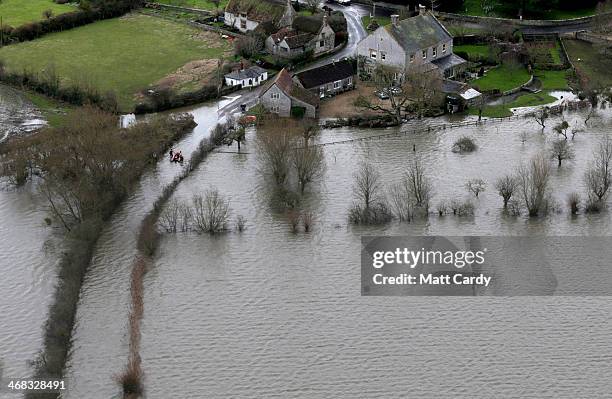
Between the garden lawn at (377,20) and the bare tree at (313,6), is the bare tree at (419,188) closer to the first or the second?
the garden lawn at (377,20)

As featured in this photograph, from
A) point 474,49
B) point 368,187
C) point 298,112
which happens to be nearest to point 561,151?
point 368,187

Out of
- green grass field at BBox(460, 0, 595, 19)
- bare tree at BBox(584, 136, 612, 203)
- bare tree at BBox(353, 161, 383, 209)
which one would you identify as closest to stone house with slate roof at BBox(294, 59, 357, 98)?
bare tree at BBox(353, 161, 383, 209)

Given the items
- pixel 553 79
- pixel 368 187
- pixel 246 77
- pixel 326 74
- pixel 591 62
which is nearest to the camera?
pixel 368 187

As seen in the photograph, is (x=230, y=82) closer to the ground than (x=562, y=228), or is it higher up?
higher up

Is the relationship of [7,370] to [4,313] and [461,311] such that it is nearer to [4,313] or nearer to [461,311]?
[4,313]

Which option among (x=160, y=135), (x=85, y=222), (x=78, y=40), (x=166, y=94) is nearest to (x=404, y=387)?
(x=85, y=222)

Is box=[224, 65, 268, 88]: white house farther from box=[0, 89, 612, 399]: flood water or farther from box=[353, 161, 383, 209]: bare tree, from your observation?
box=[353, 161, 383, 209]: bare tree

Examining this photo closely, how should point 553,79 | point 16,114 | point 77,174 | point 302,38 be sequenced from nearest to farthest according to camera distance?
1. point 77,174
2. point 16,114
3. point 553,79
4. point 302,38

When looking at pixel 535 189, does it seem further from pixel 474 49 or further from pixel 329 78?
pixel 474 49
